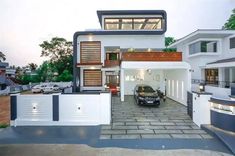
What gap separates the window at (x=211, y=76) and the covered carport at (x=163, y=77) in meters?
7.21

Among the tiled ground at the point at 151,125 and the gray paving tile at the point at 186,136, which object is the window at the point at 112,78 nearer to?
the tiled ground at the point at 151,125

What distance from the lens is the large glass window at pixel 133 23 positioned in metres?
25.9

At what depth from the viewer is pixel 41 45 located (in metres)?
51.4

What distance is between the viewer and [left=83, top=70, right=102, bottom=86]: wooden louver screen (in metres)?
24.3

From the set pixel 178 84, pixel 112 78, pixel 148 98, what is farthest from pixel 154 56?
pixel 112 78

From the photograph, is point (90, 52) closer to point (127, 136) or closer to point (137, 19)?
point (137, 19)

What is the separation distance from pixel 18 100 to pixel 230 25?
40.2 m

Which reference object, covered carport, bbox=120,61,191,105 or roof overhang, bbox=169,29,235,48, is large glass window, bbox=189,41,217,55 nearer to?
roof overhang, bbox=169,29,235,48

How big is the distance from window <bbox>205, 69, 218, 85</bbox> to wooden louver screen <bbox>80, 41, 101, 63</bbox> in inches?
564

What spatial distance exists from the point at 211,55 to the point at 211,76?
299cm

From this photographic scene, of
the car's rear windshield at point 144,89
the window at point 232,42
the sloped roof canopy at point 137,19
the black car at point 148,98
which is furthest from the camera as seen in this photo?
the sloped roof canopy at point 137,19

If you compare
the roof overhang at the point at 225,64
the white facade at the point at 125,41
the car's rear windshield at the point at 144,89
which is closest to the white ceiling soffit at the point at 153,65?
the car's rear windshield at the point at 144,89

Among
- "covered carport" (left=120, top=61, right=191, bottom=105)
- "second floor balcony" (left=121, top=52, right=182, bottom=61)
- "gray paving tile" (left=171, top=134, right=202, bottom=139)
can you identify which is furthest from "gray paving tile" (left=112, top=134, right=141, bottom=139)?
"second floor balcony" (left=121, top=52, right=182, bottom=61)

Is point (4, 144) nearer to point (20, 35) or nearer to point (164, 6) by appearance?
point (164, 6)
